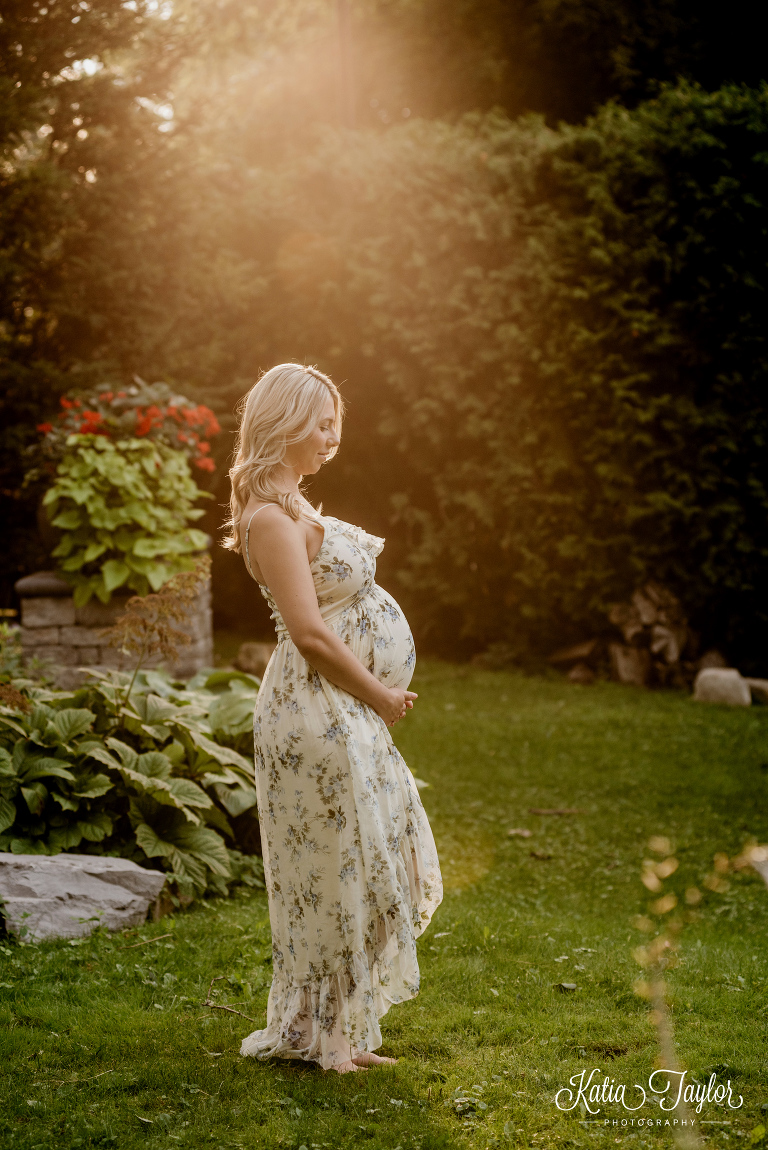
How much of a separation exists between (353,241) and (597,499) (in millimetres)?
3566

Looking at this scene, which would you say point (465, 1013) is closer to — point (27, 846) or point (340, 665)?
point (340, 665)

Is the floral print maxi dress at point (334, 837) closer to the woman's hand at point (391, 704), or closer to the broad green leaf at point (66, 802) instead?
the woman's hand at point (391, 704)

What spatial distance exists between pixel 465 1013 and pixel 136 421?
5.10 meters

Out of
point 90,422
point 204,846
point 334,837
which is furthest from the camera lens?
point 90,422

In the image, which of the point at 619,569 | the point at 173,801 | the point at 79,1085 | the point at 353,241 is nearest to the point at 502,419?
the point at 619,569

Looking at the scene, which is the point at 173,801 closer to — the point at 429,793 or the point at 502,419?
the point at 429,793

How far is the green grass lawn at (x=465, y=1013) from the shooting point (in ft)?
8.68

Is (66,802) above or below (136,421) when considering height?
below

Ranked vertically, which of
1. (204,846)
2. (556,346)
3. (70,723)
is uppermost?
(556,346)

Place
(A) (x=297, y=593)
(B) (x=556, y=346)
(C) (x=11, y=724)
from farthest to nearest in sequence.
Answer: (B) (x=556, y=346), (C) (x=11, y=724), (A) (x=297, y=593)

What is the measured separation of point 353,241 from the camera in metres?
9.96

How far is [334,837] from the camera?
9.25ft

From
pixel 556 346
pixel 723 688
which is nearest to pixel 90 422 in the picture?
pixel 556 346

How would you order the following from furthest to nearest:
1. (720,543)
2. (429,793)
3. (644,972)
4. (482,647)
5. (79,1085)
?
(482,647)
(720,543)
(429,793)
(644,972)
(79,1085)
